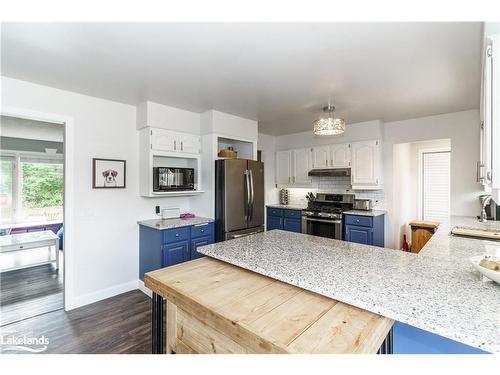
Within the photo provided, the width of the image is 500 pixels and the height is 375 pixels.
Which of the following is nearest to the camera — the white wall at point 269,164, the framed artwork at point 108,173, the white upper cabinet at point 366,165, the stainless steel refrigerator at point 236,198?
the framed artwork at point 108,173

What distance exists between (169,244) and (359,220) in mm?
2874

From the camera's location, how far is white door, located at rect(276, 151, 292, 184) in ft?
17.4

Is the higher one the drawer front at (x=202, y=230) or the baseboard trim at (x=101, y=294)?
the drawer front at (x=202, y=230)

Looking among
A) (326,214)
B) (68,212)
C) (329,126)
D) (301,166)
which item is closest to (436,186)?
(326,214)

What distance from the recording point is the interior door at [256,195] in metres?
3.80

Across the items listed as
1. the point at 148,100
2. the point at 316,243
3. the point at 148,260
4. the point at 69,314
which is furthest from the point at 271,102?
the point at 69,314

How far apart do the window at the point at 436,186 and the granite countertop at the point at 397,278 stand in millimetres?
3453

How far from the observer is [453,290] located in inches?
44.8

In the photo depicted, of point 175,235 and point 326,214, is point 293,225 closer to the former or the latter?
point 326,214

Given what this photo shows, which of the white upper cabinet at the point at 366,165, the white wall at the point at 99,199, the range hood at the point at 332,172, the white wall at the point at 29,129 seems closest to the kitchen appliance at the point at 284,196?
the range hood at the point at 332,172

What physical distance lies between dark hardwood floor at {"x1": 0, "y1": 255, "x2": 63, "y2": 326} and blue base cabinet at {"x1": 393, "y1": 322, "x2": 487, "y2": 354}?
3360 mm

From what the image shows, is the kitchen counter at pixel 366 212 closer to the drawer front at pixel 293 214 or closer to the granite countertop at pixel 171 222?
the drawer front at pixel 293 214

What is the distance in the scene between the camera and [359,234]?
401cm

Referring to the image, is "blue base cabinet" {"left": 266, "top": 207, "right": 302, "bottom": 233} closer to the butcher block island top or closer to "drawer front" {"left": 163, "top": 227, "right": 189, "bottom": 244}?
"drawer front" {"left": 163, "top": 227, "right": 189, "bottom": 244}
